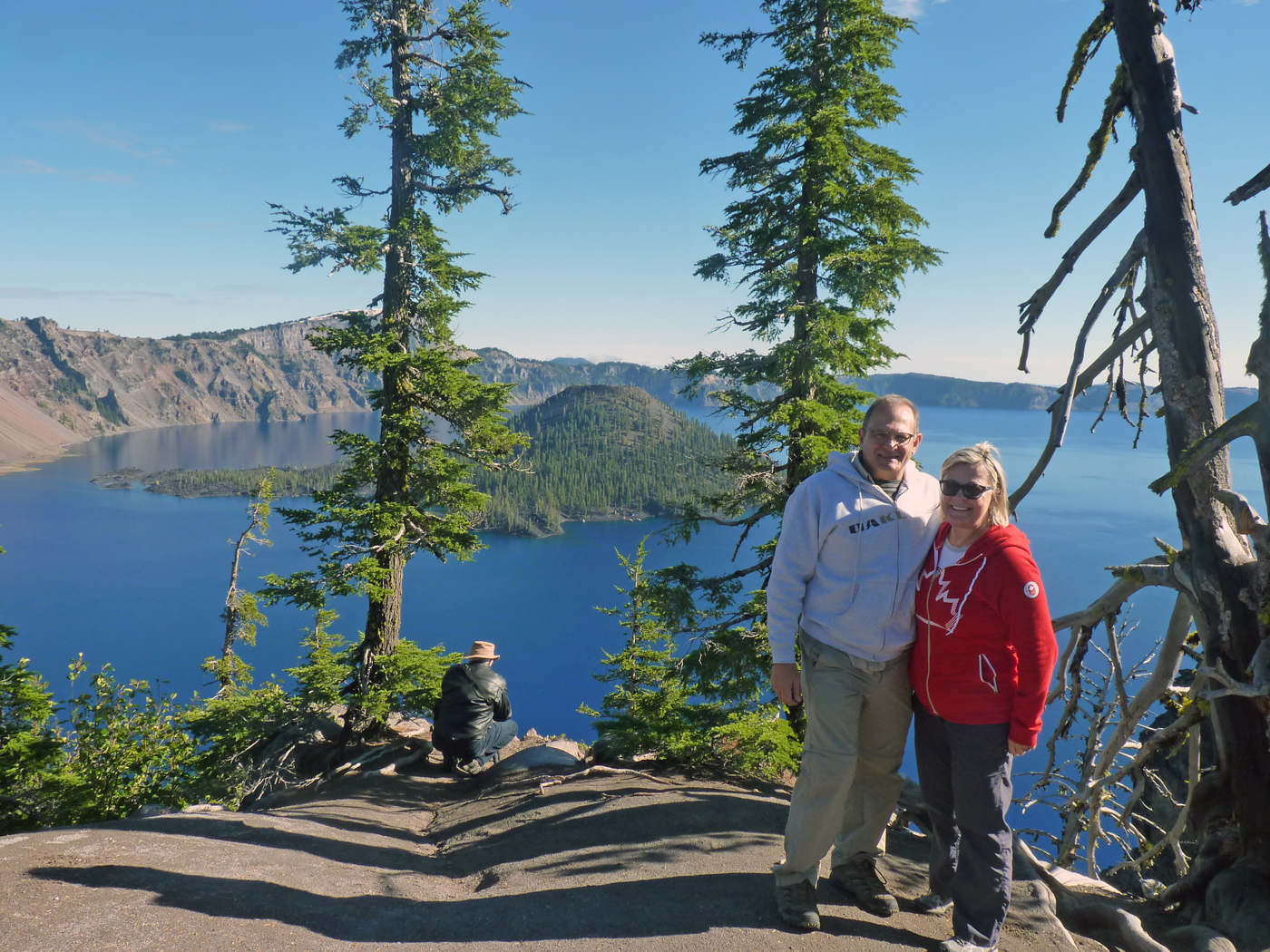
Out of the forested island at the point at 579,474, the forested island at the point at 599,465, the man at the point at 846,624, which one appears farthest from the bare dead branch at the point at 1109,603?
the forested island at the point at 579,474

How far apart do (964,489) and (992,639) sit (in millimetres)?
600

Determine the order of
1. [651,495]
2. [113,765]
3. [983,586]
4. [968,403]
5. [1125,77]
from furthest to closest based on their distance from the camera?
1. [968,403]
2. [651,495]
3. [113,765]
4. [1125,77]
5. [983,586]

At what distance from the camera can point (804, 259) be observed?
8562mm

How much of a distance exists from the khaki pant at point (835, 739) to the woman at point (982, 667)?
0.61 feet

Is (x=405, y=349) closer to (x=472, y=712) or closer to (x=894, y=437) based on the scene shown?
(x=472, y=712)

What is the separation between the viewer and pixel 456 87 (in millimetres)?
11219

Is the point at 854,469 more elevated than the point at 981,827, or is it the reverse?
the point at 854,469

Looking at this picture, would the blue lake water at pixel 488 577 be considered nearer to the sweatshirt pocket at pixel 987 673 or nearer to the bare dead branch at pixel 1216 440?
the bare dead branch at pixel 1216 440

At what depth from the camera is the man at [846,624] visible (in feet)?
9.81

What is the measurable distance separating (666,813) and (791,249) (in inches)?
257

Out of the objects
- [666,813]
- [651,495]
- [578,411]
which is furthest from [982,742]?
[578,411]

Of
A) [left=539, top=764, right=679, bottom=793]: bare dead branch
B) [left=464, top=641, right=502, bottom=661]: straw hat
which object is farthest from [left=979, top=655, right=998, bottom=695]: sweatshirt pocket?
[left=464, top=641, right=502, bottom=661]: straw hat

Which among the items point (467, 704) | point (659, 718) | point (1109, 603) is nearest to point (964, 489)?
point (1109, 603)

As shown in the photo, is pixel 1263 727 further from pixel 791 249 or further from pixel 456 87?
pixel 456 87
